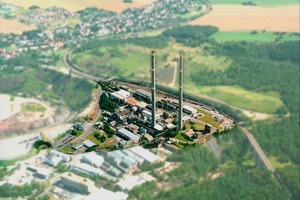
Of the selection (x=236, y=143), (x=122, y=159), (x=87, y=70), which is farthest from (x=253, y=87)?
(x=122, y=159)

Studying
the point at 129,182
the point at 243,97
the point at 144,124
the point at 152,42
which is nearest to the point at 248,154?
the point at 129,182

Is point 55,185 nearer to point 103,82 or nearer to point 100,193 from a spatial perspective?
point 100,193

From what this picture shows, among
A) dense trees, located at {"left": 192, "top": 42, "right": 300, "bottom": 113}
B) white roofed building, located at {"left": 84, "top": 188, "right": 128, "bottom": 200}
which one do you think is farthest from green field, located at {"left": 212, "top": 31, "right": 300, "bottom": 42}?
white roofed building, located at {"left": 84, "top": 188, "right": 128, "bottom": 200}

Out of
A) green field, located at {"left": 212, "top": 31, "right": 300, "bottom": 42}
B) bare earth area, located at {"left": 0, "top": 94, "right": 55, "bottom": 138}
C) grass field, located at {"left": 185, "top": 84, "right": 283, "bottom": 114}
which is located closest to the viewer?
bare earth area, located at {"left": 0, "top": 94, "right": 55, "bottom": 138}

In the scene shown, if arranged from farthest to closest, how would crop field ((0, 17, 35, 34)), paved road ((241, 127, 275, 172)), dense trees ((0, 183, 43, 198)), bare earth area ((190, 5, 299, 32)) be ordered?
bare earth area ((190, 5, 299, 32)) < crop field ((0, 17, 35, 34)) < paved road ((241, 127, 275, 172)) < dense trees ((0, 183, 43, 198))

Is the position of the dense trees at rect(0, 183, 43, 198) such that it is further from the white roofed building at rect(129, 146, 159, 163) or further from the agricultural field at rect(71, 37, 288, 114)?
the agricultural field at rect(71, 37, 288, 114)

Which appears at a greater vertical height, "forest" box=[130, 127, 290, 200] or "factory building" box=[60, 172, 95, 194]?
"factory building" box=[60, 172, 95, 194]

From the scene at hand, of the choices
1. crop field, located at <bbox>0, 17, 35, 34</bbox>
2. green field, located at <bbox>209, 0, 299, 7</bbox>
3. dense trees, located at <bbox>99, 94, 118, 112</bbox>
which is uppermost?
dense trees, located at <bbox>99, 94, 118, 112</bbox>

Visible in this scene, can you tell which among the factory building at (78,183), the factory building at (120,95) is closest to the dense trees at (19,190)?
the factory building at (78,183)
